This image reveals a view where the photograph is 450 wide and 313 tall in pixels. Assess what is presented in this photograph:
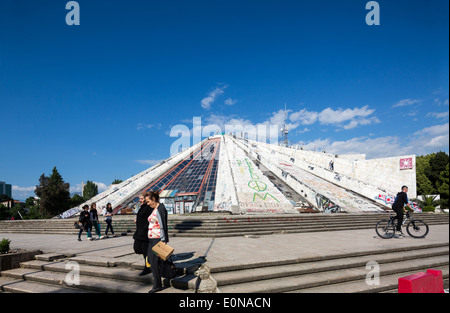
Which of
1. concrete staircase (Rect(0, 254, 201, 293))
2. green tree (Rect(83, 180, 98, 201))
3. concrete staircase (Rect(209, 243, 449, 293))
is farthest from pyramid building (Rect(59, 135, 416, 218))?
green tree (Rect(83, 180, 98, 201))

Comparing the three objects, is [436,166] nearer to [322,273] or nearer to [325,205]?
[325,205]

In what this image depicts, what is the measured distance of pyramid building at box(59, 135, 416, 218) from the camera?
53.5 ft

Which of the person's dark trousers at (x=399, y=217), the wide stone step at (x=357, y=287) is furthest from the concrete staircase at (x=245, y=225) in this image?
the wide stone step at (x=357, y=287)

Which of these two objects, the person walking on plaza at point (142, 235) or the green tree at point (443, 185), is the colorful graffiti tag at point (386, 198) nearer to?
the green tree at point (443, 185)

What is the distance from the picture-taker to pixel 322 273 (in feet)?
16.9

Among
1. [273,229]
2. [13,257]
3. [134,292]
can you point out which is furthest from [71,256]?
[273,229]

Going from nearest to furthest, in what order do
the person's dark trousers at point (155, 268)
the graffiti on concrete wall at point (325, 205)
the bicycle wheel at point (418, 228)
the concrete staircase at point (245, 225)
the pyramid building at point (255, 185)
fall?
1. the person's dark trousers at point (155, 268)
2. the bicycle wheel at point (418, 228)
3. the concrete staircase at point (245, 225)
4. the graffiti on concrete wall at point (325, 205)
5. the pyramid building at point (255, 185)

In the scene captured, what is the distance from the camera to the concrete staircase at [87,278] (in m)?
4.42

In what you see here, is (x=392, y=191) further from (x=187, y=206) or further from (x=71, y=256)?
(x=71, y=256)

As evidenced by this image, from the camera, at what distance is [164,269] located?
14.4 ft

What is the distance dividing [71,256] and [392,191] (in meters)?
23.5

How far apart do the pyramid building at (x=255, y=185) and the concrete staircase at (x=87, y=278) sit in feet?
31.0

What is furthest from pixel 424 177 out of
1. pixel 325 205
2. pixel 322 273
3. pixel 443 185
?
pixel 322 273

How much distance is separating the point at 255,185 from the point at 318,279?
1329cm
